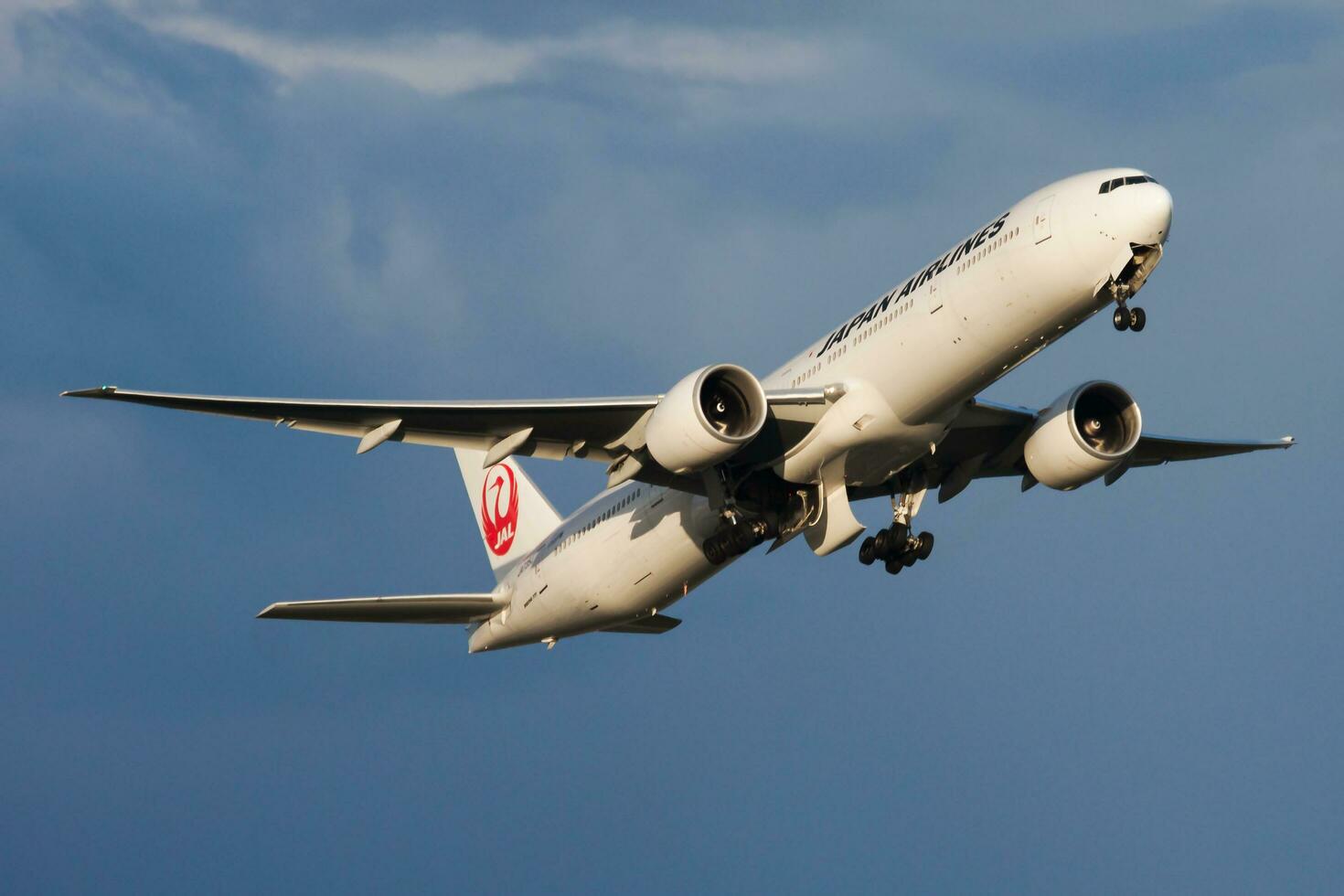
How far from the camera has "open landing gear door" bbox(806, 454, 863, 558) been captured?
35.1m

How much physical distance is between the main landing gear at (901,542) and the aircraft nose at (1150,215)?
29.7 feet

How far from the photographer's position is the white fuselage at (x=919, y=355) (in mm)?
30922

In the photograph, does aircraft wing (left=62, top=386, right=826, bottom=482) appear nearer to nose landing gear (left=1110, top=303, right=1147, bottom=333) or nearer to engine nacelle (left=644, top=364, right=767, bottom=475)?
engine nacelle (left=644, top=364, right=767, bottom=475)

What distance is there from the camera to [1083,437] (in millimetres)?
37531

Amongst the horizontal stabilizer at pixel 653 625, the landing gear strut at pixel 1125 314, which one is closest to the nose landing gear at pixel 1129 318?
the landing gear strut at pixel 1125 314

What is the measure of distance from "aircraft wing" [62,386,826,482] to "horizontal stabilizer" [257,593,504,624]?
4.30m

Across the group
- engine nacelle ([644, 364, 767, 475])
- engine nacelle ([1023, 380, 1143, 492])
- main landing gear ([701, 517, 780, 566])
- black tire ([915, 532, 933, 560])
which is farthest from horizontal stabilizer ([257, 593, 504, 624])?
engine nacelle ([1023, 380, 1143, 492])

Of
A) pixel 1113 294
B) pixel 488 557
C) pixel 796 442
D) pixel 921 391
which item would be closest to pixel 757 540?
pixel 796 442

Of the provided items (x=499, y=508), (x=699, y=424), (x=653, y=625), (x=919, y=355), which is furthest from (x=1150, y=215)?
(x=499, y=508)

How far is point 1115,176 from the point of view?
31.3 m

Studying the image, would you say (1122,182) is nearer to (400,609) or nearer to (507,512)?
(400,609)

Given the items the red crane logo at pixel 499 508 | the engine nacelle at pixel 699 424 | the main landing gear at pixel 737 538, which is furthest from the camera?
the red crane logo at pixel 499 508

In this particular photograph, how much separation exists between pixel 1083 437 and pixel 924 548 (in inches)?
153

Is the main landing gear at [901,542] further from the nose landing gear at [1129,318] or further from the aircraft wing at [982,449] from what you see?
the nose landing gear at [1129,318]
